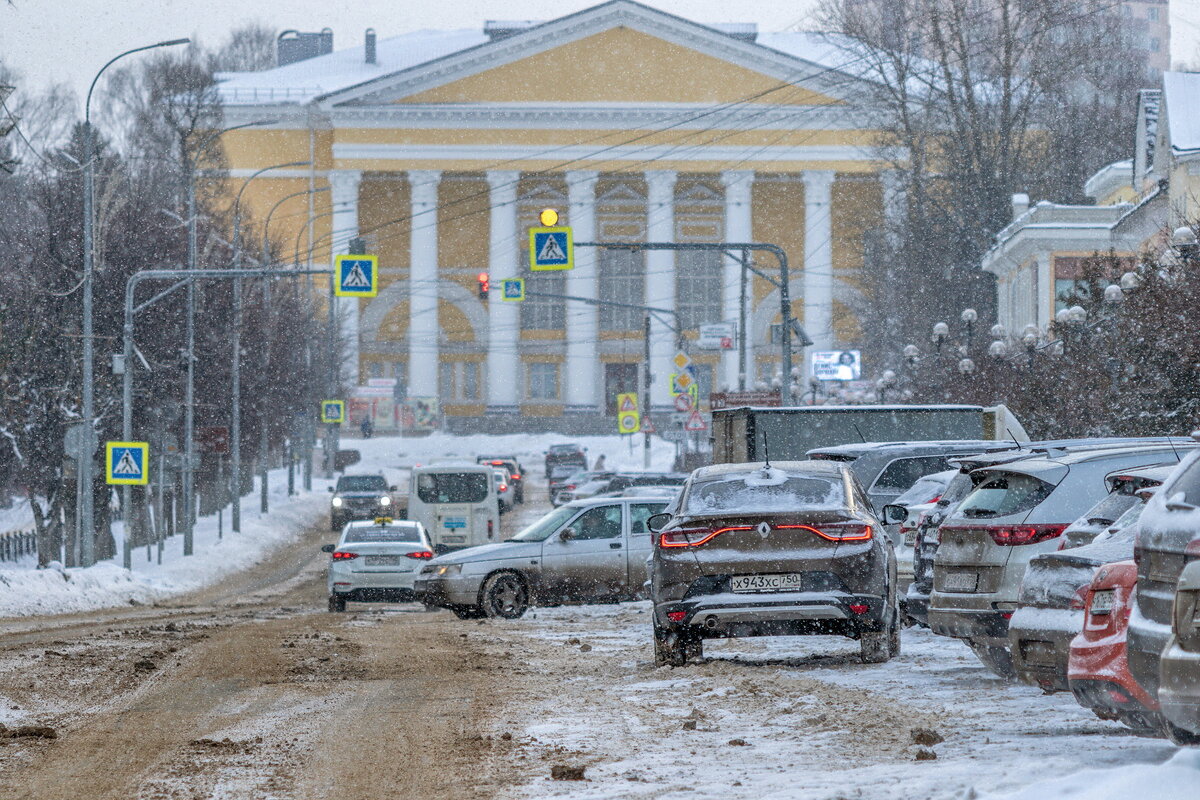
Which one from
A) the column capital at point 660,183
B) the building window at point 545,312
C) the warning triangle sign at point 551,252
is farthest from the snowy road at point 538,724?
the building window at point 545,312

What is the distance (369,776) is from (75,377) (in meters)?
31.2

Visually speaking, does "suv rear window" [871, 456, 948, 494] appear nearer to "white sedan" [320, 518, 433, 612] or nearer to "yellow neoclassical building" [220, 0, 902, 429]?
"white sedan" [320, 518, 433, 612]

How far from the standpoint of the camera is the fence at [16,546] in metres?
40.8

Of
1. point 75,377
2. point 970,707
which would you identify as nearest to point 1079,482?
point 970,707

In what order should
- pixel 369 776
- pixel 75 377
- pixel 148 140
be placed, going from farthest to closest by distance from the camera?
1. pixel 148 140
2. pixel 75 377
3. pixel 369 776

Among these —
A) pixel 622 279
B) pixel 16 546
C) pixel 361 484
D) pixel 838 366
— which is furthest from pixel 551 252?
pixel 622 279

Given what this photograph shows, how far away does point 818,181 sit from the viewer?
9625cm

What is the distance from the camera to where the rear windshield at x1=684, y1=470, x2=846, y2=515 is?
14695mm

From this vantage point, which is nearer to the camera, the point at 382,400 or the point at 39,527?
the point at 39,527

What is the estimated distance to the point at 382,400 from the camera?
90.6 m

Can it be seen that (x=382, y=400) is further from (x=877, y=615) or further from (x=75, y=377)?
(x=877, y=615)

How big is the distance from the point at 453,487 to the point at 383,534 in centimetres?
1087

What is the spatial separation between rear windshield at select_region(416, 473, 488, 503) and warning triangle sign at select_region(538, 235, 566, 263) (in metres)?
6.28

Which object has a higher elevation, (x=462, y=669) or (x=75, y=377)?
(x=75, y=377)
